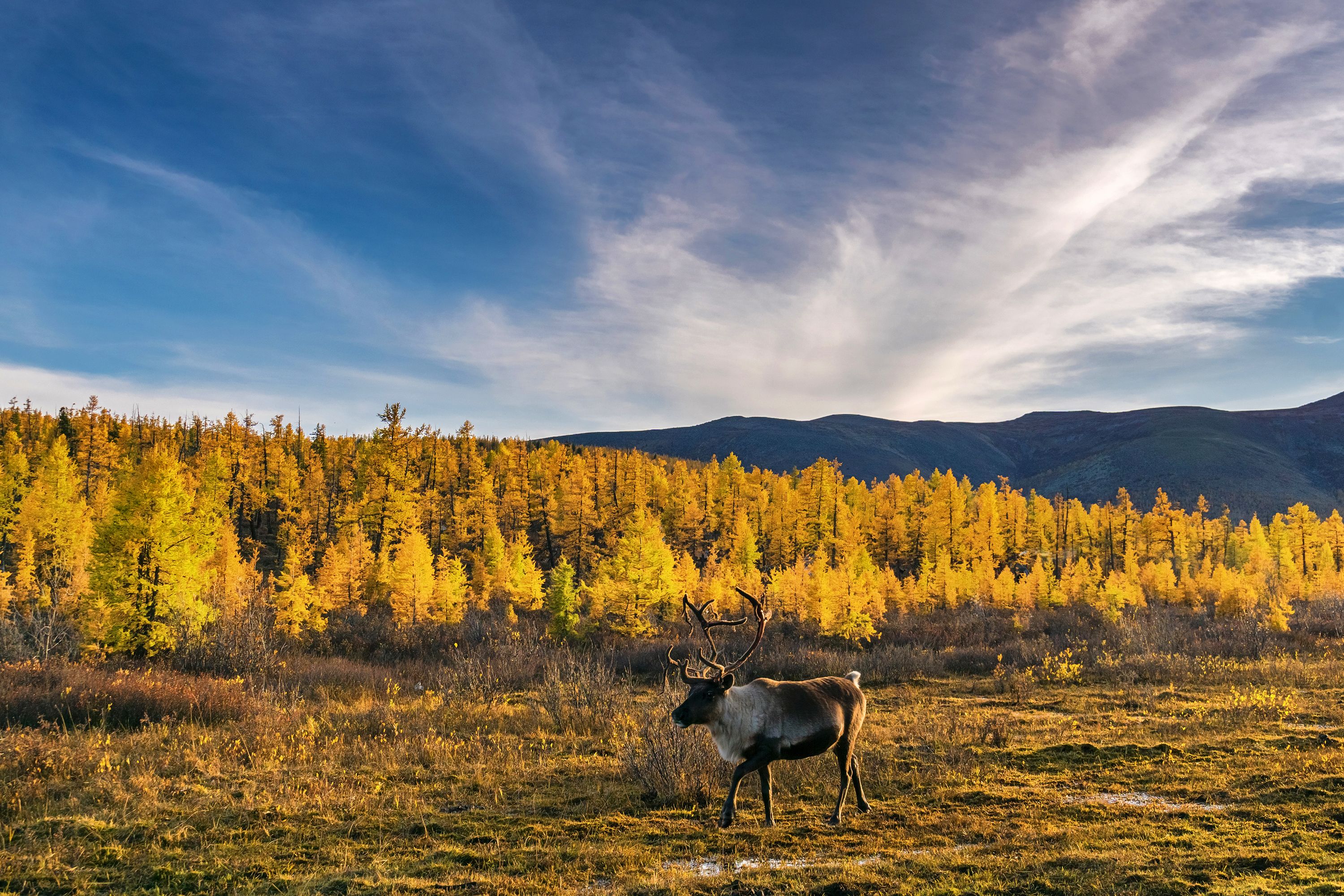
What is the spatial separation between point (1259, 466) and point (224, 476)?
22572cm

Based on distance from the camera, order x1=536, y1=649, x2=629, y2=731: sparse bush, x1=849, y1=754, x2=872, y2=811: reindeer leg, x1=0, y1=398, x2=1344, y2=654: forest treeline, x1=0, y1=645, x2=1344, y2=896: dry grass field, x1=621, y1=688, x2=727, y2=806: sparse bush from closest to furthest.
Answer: x1=0, y1=645, x2=1344, y2=896: dry grass field → x1=849, y1=754, x2=872, y2=811: reindeer leg → x1=621, y1=688, x2=727, y2=806: sparse bush → x1=536, y1=649, x2=629, y2=731: sparse bush → x1=0, y1=398, x2=1344, y2=654: forest treeline

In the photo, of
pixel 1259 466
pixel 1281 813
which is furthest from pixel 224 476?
pixel 1259 466

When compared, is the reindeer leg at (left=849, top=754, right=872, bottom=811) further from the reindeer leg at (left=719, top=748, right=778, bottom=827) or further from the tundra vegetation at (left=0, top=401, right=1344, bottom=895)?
the reindeer leg at (left=719, top=748, right=778, bottom=827)

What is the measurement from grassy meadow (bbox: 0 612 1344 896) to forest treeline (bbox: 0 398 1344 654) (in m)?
5.67

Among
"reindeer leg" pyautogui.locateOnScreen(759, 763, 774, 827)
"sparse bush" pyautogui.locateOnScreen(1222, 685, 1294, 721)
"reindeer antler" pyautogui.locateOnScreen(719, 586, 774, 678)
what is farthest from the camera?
"sparse bush" pyautogui.locateOnScreen(1222, 685, 1294, 721)

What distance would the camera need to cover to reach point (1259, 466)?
17075 cm

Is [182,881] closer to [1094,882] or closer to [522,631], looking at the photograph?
[1094,882]

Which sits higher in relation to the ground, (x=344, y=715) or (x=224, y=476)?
(x=224, y=476)

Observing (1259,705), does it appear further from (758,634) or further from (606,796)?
(606,796)

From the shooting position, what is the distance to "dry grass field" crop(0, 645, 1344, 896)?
613 centimetres

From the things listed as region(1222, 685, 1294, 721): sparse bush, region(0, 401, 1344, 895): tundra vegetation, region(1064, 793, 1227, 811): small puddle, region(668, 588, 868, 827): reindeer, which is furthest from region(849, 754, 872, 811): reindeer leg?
region(1222, 685, 1294, 721): sparse bush

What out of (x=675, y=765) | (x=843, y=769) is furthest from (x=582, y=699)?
(x=843, y=769)

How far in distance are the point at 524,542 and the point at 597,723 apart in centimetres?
3265

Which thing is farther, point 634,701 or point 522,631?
point 522,631
